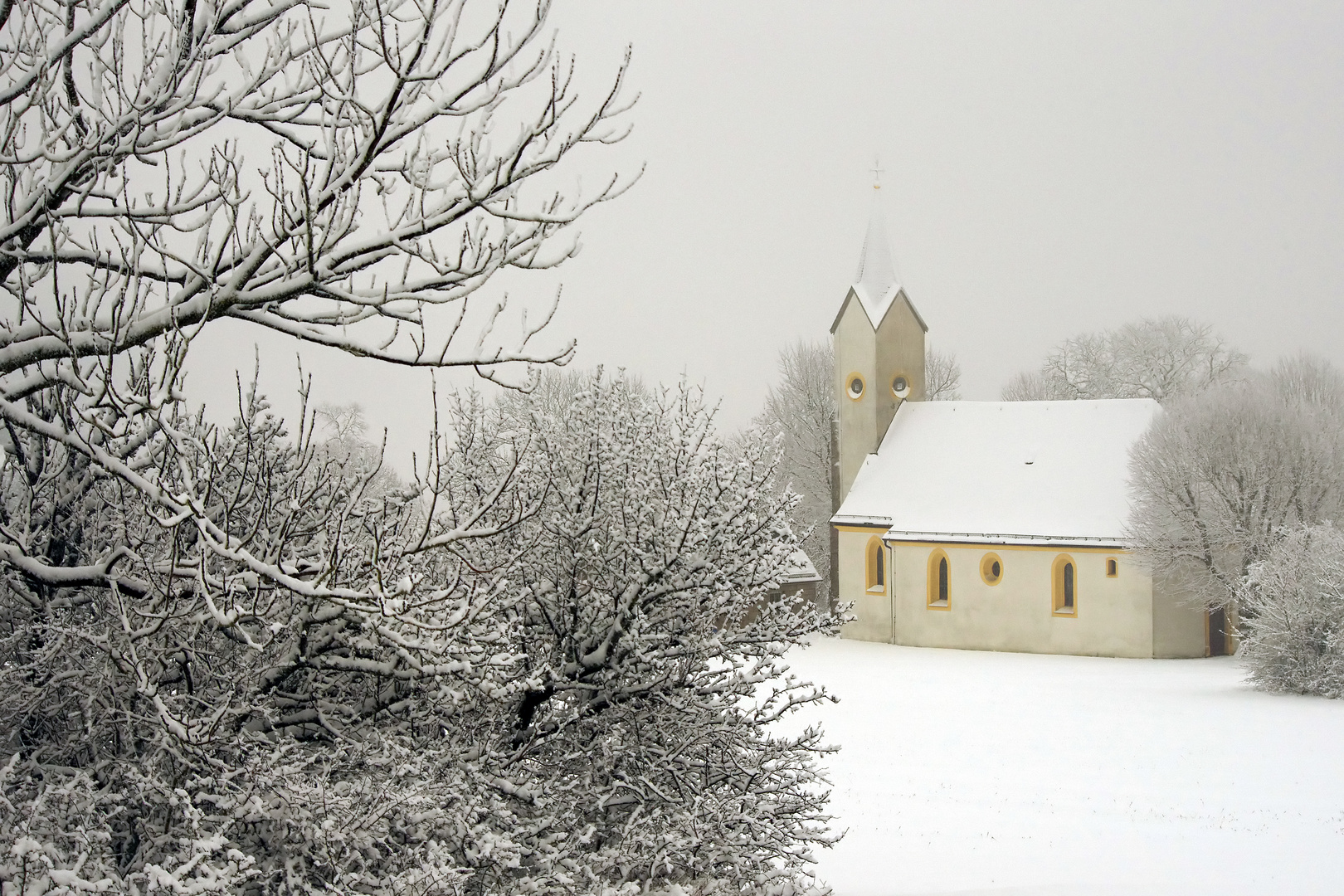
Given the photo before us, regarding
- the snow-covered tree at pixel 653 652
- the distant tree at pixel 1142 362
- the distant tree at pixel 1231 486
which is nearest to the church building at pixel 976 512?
the distant tree at pixel 1231 486

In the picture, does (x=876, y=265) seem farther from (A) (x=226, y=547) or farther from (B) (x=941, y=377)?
(A) (x=226, y=547)

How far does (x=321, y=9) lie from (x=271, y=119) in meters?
0.95

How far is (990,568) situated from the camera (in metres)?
31.2

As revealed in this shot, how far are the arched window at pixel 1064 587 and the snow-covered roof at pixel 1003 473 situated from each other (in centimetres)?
76

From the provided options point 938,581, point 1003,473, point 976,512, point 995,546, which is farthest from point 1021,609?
point 1003,473

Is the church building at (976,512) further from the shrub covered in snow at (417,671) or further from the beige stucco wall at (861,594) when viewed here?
the shrub covered in snow at (417,671)

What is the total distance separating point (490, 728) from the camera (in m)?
6.83

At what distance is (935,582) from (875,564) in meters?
2.17

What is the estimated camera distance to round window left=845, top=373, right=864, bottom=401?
35812 mm

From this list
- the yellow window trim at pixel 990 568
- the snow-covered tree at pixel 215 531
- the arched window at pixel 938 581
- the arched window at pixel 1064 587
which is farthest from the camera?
the arched window at pixel 938 581

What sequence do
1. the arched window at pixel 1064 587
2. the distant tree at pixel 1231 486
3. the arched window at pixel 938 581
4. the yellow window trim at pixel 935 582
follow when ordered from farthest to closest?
the arched window at pixel 938 581 → the yellow window trim at pixel 935 582 → the arched window at pixel 1064 587 → the distant tree at pixel 1231 486

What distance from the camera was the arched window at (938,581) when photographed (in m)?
31.8

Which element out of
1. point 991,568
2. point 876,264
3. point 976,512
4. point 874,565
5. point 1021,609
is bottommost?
point 1021,609

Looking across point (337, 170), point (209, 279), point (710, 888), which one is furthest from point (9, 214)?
point (710, 888)
